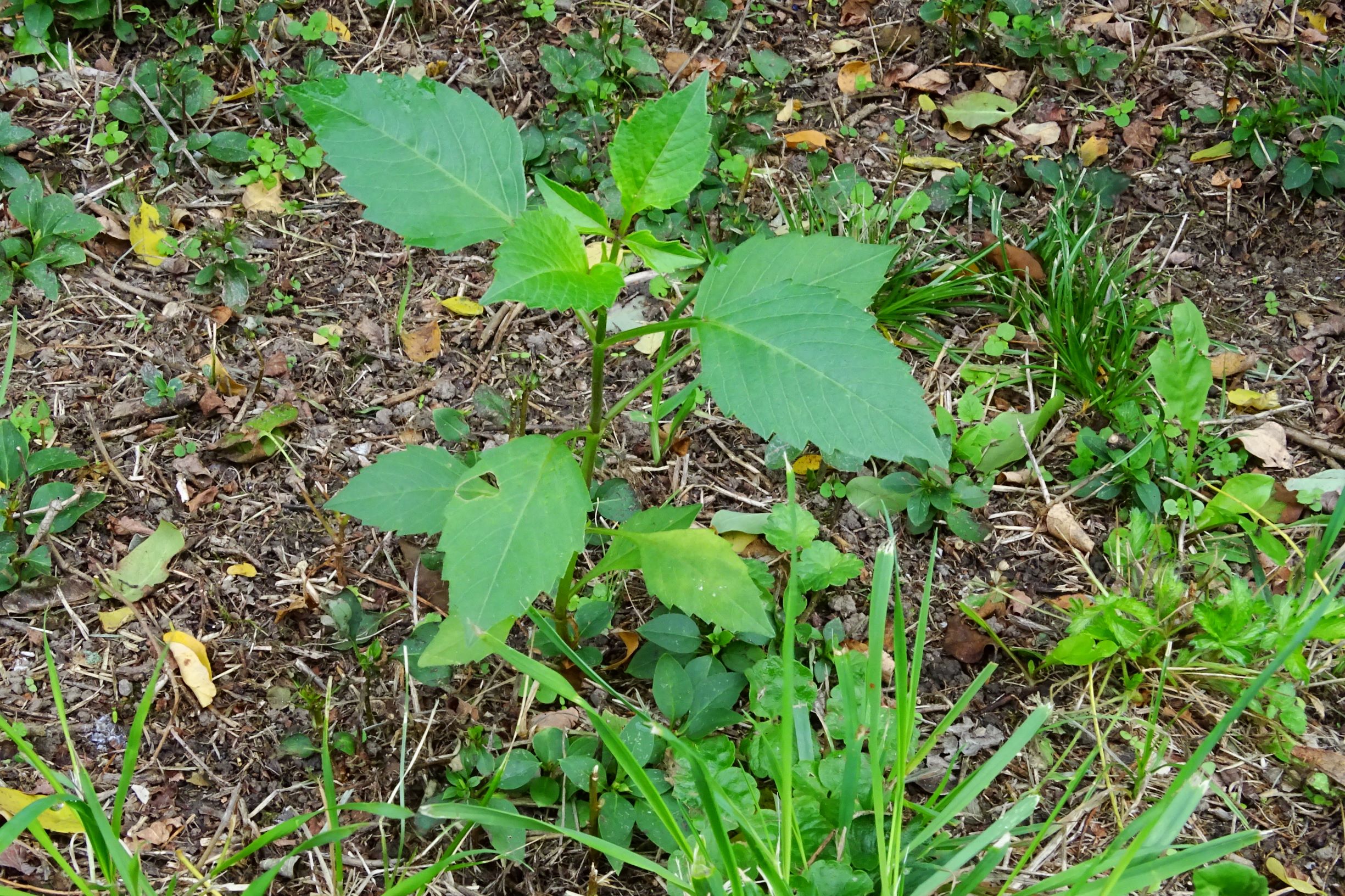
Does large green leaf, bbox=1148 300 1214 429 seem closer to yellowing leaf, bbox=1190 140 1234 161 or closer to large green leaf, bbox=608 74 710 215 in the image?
yellowing leaf, bbox=1190 140 1234 161

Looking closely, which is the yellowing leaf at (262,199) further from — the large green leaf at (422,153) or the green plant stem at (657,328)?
the green plant stem at (657,328)

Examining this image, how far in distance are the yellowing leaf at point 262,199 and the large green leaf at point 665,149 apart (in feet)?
5.16

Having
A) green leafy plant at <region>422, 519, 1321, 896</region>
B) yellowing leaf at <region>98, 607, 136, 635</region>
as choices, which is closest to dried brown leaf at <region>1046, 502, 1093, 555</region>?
green leafy plant at <region>422, 519, 1321, 896</region>

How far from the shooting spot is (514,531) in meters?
1.53

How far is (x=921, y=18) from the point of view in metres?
3.31

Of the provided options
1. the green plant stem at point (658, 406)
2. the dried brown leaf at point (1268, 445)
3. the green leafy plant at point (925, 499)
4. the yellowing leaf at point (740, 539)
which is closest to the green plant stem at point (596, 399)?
the green plant stem at point (658, 406)

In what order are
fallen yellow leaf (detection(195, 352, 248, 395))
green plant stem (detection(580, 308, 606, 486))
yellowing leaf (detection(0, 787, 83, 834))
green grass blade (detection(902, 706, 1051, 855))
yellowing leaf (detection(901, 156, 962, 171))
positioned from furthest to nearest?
yellowing leaf (detection(901, 156, 962, 171)) → fallen yellow leaf (detection(195, 352, 248, 395)) → yellowing leaf (detection(0, 787, 83, 834)) → green plant stem (detection(580, 308, 606, 486)) → green grass blade (detection(902, 706, 1051, 855))

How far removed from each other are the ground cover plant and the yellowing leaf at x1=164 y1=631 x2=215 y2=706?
0.01 meters

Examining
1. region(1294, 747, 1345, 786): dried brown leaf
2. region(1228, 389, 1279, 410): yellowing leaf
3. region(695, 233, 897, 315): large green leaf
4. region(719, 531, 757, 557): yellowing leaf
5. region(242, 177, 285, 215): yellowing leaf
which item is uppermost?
region(695, 233, 897, 315): large green leaf

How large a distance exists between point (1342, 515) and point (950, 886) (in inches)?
36.1

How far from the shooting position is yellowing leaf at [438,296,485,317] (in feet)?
8.80

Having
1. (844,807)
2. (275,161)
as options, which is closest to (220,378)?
(275,161)

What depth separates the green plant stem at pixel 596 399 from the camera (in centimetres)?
169

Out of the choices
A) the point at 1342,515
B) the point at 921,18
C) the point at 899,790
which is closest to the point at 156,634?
the point at 899,790
